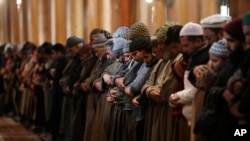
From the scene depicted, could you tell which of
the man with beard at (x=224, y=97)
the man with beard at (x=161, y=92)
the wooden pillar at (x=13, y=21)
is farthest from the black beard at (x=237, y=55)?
the wooden pillar at (x=13, y=21)

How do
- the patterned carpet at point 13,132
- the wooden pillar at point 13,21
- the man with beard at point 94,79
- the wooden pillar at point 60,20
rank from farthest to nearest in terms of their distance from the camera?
the wooden pillar at point 13,21 → the wooden pillar at point 60,20 → the patterned carpet at point 13,132 → the man with beard at point 94,79

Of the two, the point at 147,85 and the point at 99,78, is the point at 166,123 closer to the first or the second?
the point at 147,85

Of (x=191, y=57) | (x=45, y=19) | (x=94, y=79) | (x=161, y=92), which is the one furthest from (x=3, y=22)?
(x=191, y=57)

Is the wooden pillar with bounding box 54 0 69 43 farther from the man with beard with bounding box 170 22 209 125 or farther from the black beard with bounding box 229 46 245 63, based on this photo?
the black beard with bounding box 229 46 245 63

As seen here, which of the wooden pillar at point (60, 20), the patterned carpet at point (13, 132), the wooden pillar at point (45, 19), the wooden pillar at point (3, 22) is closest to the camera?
the patterned carpet at point (13, 132)

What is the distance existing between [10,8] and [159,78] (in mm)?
12144

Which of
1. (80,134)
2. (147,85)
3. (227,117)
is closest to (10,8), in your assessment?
(80,134)

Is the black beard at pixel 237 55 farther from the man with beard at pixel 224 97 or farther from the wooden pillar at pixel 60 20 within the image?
the wooden pillar at pixel 60 20

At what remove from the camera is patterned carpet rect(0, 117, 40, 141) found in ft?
30.1

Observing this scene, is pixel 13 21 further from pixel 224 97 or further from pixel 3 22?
pixel 224 97

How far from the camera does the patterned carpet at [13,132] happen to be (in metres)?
9.16

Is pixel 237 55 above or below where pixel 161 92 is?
above

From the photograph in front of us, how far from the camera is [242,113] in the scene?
3.38 meters

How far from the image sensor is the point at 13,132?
9.93 metres
